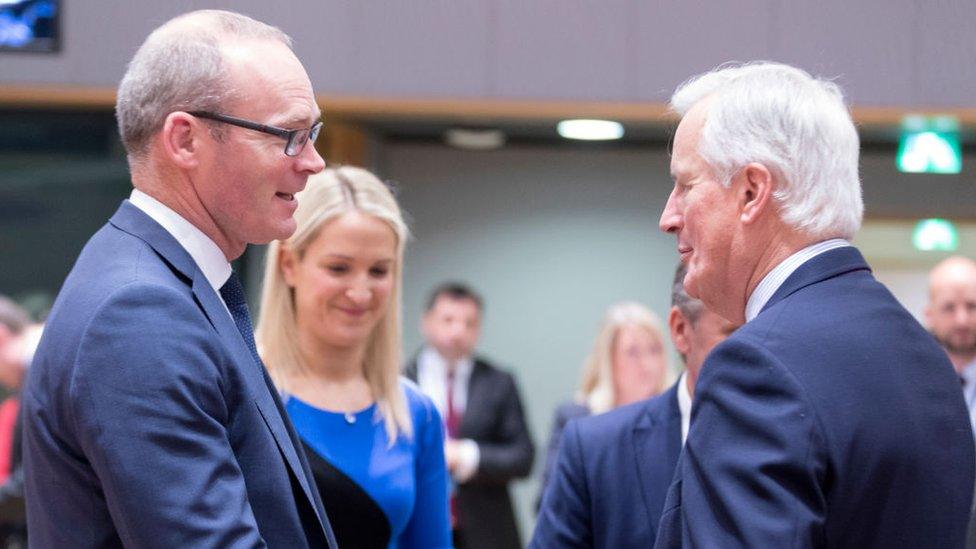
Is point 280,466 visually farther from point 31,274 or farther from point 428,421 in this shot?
point 31,274

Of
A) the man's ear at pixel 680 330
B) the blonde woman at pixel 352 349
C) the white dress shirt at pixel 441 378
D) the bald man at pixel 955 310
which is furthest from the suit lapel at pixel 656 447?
the white dress shirt at pixel 441 378

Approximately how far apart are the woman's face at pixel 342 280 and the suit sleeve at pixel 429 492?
263 millimetres

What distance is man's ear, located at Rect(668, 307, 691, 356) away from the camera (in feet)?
9.09

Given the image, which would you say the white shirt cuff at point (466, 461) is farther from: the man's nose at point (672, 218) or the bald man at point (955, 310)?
the man's nose at point (672, 218)

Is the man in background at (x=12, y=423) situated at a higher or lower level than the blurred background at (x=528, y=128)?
lower

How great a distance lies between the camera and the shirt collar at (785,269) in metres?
1.89

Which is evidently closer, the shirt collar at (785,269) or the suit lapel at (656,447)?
the shirt collar at (785,269)

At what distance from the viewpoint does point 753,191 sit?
191cm

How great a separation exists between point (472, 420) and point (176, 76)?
14.0 ft

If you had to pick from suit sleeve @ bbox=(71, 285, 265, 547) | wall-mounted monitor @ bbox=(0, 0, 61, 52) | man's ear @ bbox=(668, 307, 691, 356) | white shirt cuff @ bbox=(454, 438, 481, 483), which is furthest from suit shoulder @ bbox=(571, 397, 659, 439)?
wall-mounted monitor @ bbox=(0, 0, 61, 52)

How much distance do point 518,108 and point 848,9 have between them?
1567 mm

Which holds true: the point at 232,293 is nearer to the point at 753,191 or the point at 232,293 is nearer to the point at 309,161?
the point at 309,161

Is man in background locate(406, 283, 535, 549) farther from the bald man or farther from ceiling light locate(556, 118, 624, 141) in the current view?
the bald man

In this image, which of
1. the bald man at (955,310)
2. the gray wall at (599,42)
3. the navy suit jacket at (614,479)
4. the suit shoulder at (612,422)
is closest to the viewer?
the navy suit jacket at (614,479)
